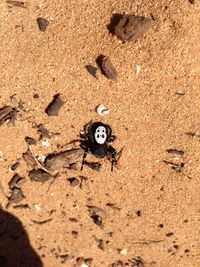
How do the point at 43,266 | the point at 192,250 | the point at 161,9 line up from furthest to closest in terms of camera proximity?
1. the point at 43,266
2. the point at 192,250
3. the point at 161,9

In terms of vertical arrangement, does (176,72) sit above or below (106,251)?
above

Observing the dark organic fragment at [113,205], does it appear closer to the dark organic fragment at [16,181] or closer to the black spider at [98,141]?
the black spider at [98,141]

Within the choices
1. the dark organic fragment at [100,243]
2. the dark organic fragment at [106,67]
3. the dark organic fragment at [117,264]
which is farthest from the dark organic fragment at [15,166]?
the dark organic fragment at [117,264]

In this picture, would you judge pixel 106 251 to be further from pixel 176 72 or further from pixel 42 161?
pixel 176 72

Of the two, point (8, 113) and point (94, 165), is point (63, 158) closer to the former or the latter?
point (94, 165)

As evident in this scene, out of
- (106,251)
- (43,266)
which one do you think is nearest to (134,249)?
(106,251)

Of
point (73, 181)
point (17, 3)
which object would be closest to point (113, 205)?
point (73, 181)
